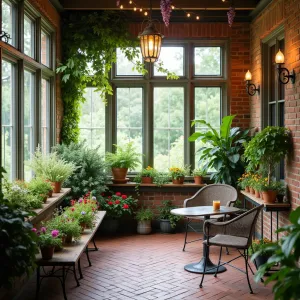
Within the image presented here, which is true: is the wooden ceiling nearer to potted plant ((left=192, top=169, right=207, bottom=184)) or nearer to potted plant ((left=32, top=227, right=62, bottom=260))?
potted plant ((left=192, top=169, right=207, bottom=184))

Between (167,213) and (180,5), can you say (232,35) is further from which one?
(167,213)

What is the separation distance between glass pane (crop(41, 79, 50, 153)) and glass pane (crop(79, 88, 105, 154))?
3.27 ft

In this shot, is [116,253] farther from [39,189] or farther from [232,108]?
[232,108]

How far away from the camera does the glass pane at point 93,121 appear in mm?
8914

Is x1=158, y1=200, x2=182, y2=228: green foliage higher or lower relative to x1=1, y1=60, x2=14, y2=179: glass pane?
lower

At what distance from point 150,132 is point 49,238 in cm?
426

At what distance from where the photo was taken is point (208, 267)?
6.27 metres

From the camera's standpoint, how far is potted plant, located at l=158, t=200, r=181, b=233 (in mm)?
8391

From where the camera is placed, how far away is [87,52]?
8.36 meters

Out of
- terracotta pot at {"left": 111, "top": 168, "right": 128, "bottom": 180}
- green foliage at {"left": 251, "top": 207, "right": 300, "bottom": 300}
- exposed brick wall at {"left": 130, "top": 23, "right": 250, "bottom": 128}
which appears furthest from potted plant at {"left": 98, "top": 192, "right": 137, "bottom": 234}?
green foliage at {"left": 251, "top": 207, "right": 300, "bottom": 300}

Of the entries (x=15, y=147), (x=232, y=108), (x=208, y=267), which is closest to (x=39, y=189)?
(x=15, y=147)

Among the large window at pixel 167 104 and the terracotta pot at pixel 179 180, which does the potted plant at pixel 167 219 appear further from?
the large window at pixel 167 104

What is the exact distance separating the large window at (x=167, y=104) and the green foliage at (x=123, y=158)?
12.1 inches

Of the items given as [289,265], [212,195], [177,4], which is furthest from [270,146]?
[289,265]
